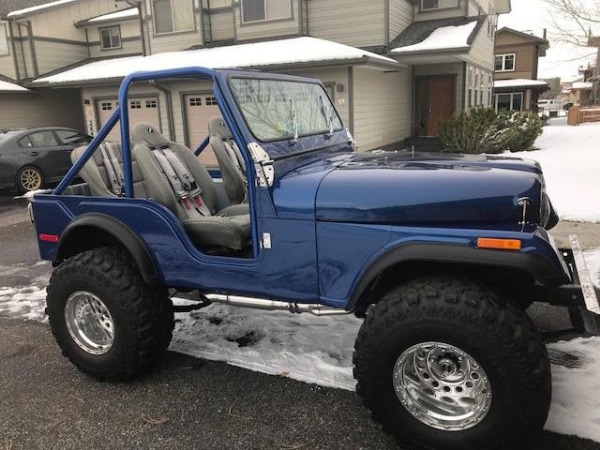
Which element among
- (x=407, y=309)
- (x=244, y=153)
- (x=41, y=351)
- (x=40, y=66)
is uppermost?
(x=40, y=66)

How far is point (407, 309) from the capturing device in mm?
2564

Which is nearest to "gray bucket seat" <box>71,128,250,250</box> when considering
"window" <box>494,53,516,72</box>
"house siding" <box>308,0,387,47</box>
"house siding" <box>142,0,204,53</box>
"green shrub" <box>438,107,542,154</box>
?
"green shrub" <box>438,107,542,154</box>

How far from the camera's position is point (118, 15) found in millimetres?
21047

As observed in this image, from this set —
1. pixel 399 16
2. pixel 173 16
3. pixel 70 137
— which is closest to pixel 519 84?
pixel 399 16

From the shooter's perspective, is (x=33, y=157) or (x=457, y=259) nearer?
(x=457, y=259)

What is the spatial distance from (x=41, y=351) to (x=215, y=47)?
47.0 feet

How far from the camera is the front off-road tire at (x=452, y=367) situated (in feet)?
7.90

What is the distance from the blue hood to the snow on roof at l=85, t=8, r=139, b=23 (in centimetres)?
2037

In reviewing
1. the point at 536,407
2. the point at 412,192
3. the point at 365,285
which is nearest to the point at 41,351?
the point at 365,285

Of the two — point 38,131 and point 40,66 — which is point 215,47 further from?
point 40,66

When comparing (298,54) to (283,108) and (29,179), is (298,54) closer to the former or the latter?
(29,179)

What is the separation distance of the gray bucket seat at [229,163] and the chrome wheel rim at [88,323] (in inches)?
53.9

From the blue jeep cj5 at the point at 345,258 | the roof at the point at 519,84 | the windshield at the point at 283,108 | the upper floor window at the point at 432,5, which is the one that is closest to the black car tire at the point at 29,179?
the blue jeep cj5 at the point at 345,258

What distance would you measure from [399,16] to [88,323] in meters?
15.0
